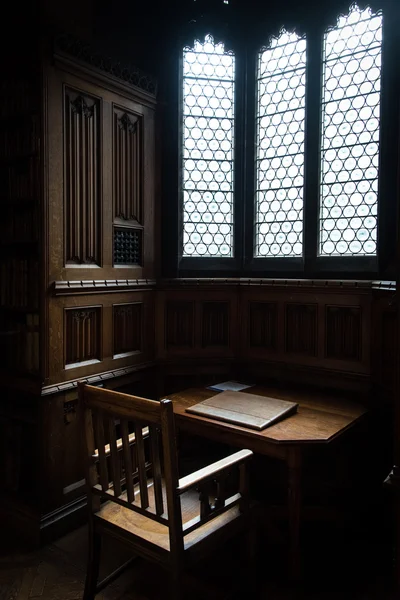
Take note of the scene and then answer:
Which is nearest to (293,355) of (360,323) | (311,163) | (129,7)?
(360,323)

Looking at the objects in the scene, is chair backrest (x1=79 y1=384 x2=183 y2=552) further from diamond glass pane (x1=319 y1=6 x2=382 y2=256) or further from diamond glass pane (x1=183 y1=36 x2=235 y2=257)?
diamond glass pane (x1=319 y1=6 x2=382 y2=256)

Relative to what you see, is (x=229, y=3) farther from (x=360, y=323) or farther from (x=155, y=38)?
(x=360, y=323)

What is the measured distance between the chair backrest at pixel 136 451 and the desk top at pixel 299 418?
548 mm

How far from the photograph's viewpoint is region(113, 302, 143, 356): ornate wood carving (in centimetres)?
320

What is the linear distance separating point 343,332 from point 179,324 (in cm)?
114

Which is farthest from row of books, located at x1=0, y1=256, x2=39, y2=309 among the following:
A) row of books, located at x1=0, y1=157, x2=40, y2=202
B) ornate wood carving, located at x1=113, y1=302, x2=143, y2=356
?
ornate wood carving, located at x1=113, y1=302, x2=143, y2=356

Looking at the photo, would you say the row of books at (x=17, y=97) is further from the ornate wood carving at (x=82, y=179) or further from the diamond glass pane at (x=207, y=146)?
the diamond glass pane at (x=207, y=146)

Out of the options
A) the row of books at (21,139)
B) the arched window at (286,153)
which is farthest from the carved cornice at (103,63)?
the row of books at (21,139)

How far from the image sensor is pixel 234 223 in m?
3.57

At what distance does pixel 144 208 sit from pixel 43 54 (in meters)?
1.12

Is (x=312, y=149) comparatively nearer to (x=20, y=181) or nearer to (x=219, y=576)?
(x=20, y=181)

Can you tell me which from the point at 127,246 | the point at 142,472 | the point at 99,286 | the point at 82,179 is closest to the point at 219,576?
the point at 142,472

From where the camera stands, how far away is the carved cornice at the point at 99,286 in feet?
9.07

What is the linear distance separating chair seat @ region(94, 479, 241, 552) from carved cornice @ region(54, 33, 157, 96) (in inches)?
94.1
